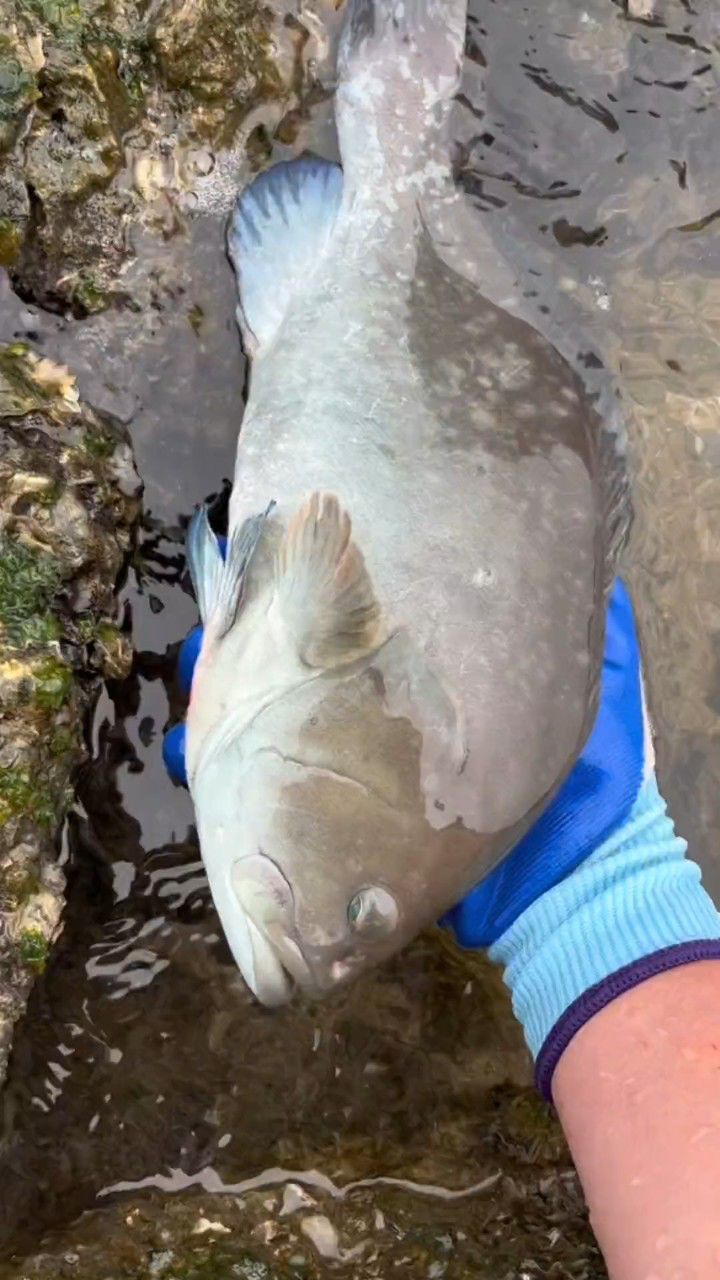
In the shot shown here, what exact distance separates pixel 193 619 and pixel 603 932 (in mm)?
1508

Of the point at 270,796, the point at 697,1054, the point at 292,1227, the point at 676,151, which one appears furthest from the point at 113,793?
the point at 676,151

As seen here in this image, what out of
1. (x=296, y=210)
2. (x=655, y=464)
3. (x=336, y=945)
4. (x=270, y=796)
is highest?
(x=296, y=210)

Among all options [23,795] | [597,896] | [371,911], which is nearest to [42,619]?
[23,795]

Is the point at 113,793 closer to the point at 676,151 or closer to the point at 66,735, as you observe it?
the point at 66,735

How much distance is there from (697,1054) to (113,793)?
1799 millimetres

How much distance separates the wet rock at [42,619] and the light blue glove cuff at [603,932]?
4.26ft

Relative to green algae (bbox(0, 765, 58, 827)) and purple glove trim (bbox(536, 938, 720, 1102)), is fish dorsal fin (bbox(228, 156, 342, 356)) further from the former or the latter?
purple glove trim (bbox(536, 938, 720, 1102))

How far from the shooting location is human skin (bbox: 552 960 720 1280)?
101 inches

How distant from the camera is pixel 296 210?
10.8 ft

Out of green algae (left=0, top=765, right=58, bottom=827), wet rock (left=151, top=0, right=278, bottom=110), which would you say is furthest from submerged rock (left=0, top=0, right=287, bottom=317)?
green algae (left=0, top=765, right=58, bottom=827)

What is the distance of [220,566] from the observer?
304cm

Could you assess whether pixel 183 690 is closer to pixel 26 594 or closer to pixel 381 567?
pixel 26 594

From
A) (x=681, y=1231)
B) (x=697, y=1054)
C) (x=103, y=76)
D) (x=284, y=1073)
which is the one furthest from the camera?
(x=284, y=1073)

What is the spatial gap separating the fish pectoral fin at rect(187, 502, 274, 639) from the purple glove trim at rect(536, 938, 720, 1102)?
1.35 meters
